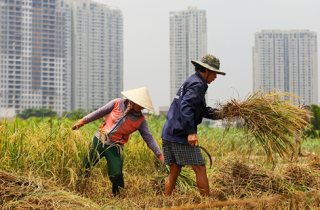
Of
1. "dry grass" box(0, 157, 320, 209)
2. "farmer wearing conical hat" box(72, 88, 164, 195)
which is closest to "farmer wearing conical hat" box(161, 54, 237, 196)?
"dry grass" box(0, 157, 320, 209)

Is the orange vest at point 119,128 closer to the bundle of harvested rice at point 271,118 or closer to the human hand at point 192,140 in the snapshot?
the human hand at point 192,140

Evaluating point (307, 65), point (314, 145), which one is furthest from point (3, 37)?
point (314, 145)

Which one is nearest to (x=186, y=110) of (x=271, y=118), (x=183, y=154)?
(x=183, y=154)

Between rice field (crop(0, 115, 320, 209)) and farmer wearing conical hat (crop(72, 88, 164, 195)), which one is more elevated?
farmer wearing conical hat (crop(72, 88, 164, 195))

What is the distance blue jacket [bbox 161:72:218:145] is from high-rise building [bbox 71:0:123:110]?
63027 mm

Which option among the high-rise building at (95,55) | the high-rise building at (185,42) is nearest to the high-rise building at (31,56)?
the high-rise building at (95,55)

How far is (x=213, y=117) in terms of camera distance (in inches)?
122

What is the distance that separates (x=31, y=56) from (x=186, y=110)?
68.0 m

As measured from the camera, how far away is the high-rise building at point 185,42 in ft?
201

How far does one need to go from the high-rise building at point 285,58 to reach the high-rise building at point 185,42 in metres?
11.9

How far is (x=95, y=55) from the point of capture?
67.6m

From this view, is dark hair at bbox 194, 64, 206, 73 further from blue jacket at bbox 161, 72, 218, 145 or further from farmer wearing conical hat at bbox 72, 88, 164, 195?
farmer wearing conical hat at bbox 72, 88, 164, 195

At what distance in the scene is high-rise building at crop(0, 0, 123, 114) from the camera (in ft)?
202

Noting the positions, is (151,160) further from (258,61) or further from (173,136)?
(258,61)
